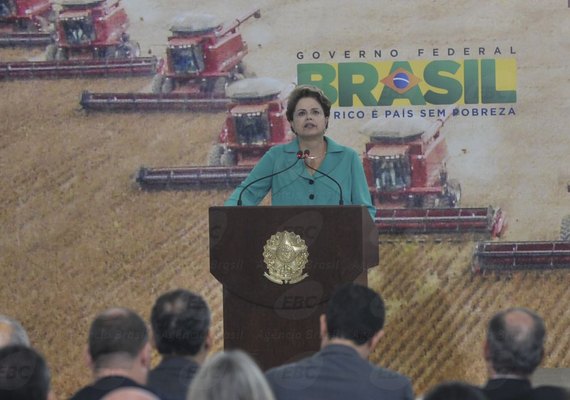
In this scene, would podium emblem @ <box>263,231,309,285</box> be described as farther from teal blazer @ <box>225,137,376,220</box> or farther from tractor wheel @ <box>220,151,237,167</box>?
tractor wheel @ <box>220,151,237,167</box>

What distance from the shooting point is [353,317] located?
165 inches

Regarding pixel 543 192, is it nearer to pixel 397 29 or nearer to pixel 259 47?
pixel 397 29

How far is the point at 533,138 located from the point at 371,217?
2.63 metres

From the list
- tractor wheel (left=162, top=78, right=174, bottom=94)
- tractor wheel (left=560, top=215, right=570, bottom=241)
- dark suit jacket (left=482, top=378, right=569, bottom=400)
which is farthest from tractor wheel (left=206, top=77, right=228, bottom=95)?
dark suit jacket (left=482, top=378, right=569, bottom=400)

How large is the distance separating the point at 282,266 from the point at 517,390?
4.35 feet

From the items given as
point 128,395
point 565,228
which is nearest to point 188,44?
point 565,228

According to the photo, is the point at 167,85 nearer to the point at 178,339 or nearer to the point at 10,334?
the point at 10,334

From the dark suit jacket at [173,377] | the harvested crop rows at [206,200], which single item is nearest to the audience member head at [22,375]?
the dark suit jacket at [173,377]

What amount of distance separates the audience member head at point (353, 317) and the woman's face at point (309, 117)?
50.2 inches

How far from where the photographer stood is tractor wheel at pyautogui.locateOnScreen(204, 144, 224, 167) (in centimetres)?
797

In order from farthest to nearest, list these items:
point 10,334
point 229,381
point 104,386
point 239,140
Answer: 1. point 239,140
2. point 10,334
3. point 104,386
4. point 229,381

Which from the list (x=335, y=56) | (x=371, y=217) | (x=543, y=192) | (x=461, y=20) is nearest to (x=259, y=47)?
(x=335, y=56)

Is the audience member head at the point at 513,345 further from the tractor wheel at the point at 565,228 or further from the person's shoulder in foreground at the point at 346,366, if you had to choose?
the tractor wheel at the point at 565,228

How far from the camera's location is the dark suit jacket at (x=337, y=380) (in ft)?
13.4
